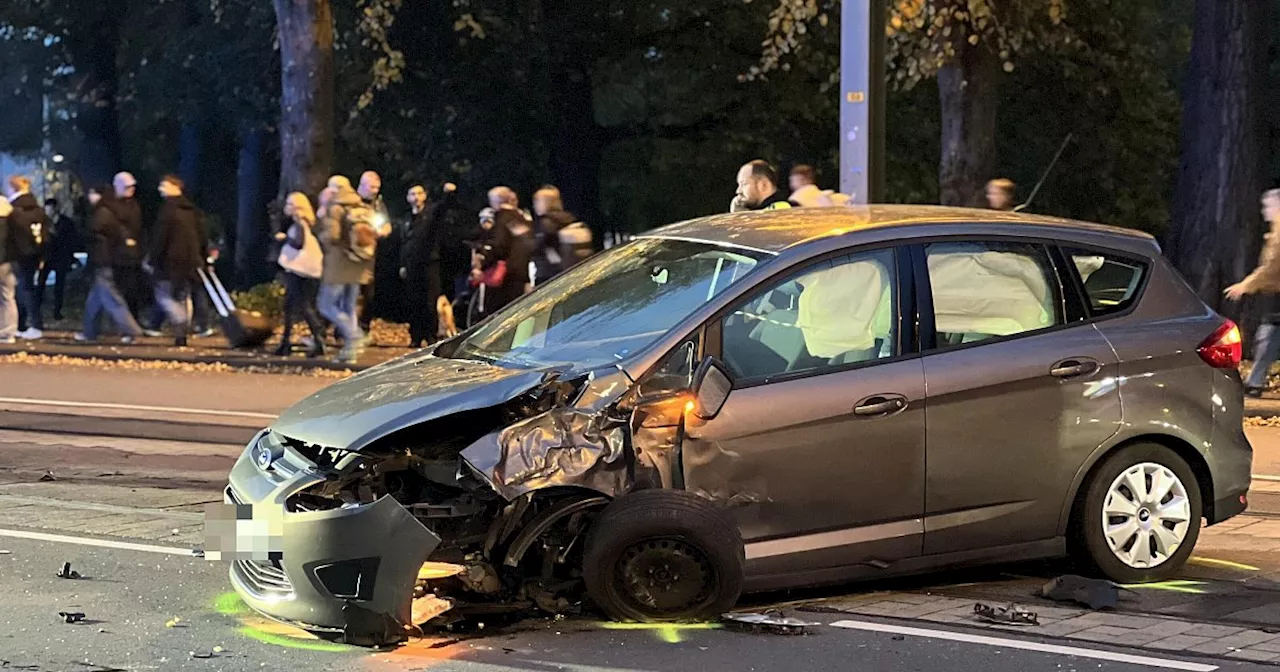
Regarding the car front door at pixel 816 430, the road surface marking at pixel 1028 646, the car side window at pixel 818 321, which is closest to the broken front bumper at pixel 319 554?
the car front door at pixel 816 430

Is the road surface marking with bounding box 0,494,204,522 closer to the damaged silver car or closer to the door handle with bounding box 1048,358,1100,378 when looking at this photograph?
the damaged silver car

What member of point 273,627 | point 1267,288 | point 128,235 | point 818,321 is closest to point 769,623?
point 818,321

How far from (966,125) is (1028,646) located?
13.3 m

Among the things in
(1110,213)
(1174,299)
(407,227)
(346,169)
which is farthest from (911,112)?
(1174,299)

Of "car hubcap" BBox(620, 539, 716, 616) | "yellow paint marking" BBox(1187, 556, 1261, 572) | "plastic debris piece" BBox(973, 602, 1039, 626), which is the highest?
"car hubcap" BBox(620, 539, 716, 616)

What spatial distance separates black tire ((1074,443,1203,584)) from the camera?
6902 mm

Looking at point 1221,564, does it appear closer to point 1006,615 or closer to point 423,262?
point 1006,615

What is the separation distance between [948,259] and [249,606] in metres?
3.01

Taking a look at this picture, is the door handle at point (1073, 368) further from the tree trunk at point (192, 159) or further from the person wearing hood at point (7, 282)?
the tree trunk at point (192, 159)

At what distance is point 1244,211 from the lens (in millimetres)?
17953

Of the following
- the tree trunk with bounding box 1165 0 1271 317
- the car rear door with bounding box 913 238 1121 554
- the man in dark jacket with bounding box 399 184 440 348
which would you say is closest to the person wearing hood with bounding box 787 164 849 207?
the car rear door with bounding box 913 238 1121 554

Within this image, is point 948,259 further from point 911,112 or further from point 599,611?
point 911,112

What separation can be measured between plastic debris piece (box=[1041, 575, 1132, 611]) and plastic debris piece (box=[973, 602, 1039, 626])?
243mm

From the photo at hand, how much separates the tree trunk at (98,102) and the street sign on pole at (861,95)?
21.8 m
